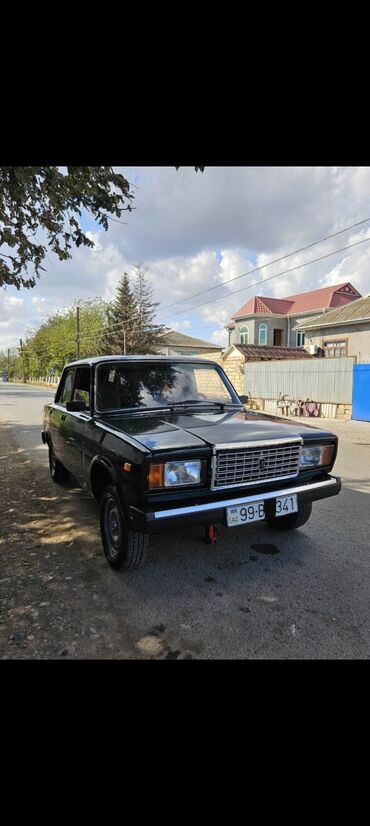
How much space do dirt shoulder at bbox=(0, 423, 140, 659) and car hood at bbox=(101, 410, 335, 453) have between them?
45.1 inches

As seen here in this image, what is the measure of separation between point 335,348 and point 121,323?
2721cm

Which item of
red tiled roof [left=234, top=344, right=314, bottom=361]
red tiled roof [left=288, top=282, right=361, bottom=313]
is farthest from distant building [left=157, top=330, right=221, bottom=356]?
red tiled roof [left=234, top=344, right=314, bottom=361]

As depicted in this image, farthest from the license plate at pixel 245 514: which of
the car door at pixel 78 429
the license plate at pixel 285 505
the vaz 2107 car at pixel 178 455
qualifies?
the car door at pixel 78 429

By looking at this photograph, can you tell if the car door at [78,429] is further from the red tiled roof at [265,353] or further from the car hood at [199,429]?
the red tiled roof at [265,353]

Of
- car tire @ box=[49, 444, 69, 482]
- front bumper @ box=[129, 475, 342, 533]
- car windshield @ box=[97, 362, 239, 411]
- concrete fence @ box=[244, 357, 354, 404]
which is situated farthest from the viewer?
concrete fence @ box=[244, 357, 354, 404]

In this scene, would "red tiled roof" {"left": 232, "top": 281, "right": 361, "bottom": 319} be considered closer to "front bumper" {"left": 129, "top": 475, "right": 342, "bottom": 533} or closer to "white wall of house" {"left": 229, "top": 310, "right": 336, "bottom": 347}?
"white wall of house" {"left": 229, "top": 310, "right": 336, "bottom": 347}

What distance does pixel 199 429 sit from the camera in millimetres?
3057

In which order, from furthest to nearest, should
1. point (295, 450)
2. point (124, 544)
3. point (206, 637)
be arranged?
point (295, 450), point (124, 544), point (206, 637)

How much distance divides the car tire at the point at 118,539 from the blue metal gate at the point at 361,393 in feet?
41.5

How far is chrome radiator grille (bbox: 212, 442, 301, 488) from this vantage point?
109 inches
